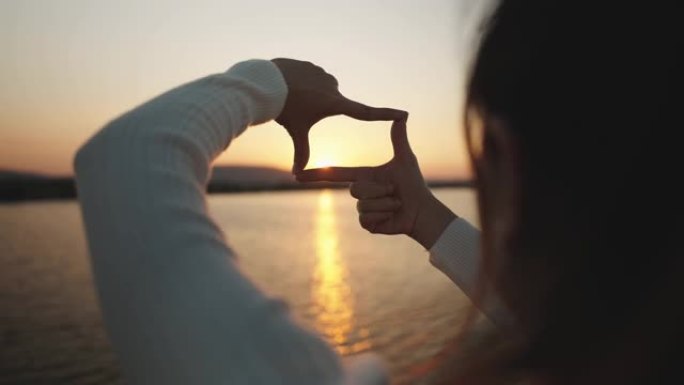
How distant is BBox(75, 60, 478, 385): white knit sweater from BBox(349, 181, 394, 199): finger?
2.22 ft

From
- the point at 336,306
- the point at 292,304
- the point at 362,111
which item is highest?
the point at 362,111

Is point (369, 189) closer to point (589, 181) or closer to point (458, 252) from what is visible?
point (458, 252)

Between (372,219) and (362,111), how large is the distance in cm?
39

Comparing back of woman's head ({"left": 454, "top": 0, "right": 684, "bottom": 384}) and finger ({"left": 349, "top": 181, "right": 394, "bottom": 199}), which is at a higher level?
back of woman's head ({"left": 454, "top": 0, "right": 684, "bottom": 384})

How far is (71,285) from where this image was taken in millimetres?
17984

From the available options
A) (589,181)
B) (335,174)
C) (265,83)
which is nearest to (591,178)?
(589,181)

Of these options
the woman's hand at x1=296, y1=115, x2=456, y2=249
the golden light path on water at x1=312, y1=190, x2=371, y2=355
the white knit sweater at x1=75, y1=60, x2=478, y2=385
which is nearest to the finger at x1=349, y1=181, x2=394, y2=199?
the woman's hand at x1=296, y1=115, x2=456, y2=249

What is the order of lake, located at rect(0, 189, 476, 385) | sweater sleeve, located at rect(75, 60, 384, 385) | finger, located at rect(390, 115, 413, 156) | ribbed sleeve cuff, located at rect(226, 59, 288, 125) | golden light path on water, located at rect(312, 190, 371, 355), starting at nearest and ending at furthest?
sweater sleeve, located at rect(75, 60, 384, 385) → ribbed sleeve cuff, located at rect(226, 59, 288, 125) → finger, located at rect(390, 115, 413, 156) → lake, located at rect(0, 189, 476, 385) → golden light path on water, located at rect(312, 190, 371, 355)

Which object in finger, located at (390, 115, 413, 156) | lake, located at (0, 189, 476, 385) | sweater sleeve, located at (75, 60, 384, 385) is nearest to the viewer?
sweater sleeve, located at (75, 60, 384, 385)

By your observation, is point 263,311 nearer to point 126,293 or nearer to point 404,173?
point 126,293

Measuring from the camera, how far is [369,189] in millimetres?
1567

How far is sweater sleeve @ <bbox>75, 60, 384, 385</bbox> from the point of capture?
26.5 inches

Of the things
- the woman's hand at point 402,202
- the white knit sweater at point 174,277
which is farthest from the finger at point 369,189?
the white knit sweater at point 174,277

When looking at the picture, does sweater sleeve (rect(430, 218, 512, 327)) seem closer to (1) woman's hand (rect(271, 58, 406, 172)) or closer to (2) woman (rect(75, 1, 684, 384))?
(1) woman's hand (rect(271, 58, 406, 172))
